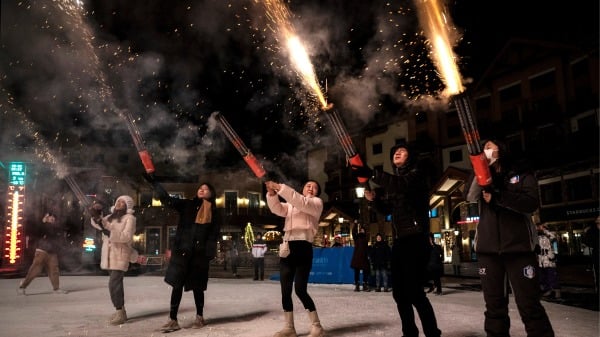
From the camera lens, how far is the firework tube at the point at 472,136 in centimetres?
350

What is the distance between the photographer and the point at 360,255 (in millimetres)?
12922

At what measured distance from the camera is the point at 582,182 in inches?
1212

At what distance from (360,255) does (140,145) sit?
8353mm

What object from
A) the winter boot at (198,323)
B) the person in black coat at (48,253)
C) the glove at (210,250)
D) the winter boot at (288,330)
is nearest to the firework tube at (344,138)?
the winter boot at (288,330)

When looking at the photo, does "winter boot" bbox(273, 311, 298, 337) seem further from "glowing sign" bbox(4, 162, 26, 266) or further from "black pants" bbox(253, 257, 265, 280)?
"glowing sign" bbox(4, 162, 26, 266)

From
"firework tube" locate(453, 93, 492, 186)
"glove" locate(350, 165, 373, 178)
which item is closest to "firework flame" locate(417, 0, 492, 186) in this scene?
"firework tube" locate(453, 93, 492, 186)

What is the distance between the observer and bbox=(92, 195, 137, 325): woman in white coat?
6.50 metres

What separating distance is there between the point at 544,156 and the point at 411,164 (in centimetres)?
3326

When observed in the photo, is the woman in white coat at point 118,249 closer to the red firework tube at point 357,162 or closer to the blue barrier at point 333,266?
the red firework tube at point 357,162

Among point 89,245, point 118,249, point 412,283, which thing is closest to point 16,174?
point 89,245

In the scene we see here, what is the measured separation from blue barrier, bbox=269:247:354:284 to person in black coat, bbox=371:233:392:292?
111cm

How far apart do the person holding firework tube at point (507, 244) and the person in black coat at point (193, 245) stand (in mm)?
3674

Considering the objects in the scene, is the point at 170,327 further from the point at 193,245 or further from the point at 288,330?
the point at 288,330

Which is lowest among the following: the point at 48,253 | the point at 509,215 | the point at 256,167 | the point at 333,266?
the point at 333,266
